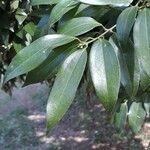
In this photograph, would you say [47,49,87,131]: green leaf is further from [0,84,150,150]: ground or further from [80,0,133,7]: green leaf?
A: [0,84,150,150]: ground

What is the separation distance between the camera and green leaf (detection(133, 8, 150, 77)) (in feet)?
2.92

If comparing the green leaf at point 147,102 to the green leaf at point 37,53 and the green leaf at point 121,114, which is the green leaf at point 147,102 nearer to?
the green leaf at point 121,114

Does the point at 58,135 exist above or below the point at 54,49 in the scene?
below

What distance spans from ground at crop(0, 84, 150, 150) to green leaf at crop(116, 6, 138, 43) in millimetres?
3285

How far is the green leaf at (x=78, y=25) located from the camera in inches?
38.2

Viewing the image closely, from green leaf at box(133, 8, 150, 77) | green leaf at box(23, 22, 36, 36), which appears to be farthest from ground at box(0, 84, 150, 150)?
green leaf at box(133, 8, 150, 77)

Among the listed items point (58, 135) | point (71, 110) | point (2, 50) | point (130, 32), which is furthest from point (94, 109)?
point (130, 32)

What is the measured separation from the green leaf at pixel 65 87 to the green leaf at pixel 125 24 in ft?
0.31

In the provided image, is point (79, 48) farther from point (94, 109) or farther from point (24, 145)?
point (94, 109)

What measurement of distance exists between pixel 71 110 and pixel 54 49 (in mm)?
4315

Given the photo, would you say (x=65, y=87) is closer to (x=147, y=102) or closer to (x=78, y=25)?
(x=78, y=25)

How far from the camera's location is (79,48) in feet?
3.03

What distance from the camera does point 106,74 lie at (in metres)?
0.90

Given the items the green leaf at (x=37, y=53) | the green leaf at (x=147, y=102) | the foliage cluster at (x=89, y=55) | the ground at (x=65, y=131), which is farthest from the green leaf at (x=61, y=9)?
the ground at (x=65, y=131)
